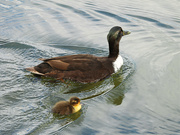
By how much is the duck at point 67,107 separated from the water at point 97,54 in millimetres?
117

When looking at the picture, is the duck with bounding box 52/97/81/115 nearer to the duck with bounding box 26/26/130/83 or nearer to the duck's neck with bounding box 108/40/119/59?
the duck with bounding box 26/26/130/83

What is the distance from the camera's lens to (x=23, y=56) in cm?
774

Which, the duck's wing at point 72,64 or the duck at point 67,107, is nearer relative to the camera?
the duck at point 67,107

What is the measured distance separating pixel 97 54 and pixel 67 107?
2959 millimetres

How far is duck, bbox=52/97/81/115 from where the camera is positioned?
5.41 metres

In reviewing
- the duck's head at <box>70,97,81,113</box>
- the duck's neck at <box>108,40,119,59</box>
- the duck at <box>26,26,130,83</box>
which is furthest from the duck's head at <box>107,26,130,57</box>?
the duck's head at <box>70,97,81,113</box>

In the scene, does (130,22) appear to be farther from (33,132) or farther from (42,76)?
(33,132)

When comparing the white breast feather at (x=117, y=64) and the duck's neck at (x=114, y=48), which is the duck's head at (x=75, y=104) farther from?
the duck's neck at (x=114, y=48)

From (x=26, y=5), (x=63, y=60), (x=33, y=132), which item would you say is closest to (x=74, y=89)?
(x=63, y=60)

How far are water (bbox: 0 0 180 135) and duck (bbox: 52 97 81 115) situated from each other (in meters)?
0.12

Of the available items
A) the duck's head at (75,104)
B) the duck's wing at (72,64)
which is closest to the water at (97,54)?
the duck's head at (75,104)

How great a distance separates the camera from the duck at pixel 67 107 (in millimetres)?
5409

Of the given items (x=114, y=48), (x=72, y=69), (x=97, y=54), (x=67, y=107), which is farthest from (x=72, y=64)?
(x=97, y=54)

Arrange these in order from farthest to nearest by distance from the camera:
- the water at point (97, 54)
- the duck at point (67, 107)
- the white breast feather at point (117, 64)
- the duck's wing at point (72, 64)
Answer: the white breast feather at point (117, 64) < the duck's wing at point (72, 64) < the duck at point (67, 107) < the water at point (97, 54)
